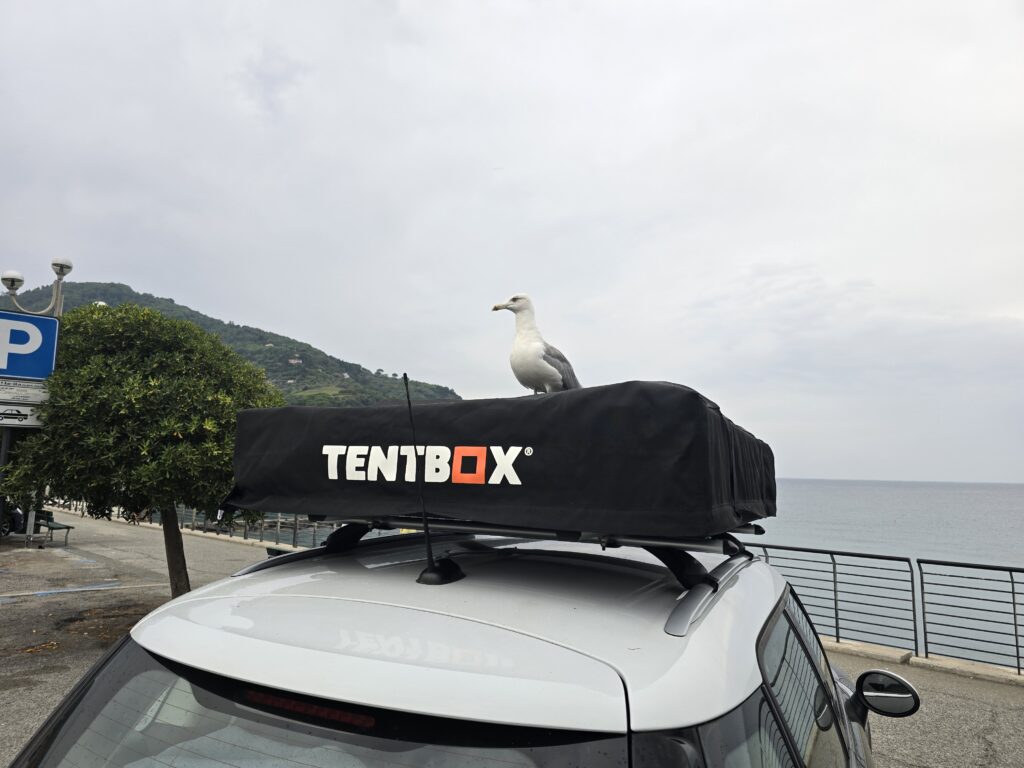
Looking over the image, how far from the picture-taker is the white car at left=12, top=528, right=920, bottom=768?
1103 millimetres

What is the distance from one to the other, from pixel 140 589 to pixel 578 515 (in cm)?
1024

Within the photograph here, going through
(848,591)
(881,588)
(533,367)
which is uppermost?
(533,367)

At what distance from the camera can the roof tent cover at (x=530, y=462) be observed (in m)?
1.55

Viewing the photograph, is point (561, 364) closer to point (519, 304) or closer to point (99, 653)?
point (519, 304)

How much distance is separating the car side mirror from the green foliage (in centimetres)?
558

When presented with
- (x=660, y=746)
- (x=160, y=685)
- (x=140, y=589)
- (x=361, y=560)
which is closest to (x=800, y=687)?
(x=660, y=746)

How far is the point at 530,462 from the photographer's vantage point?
1.72 metres

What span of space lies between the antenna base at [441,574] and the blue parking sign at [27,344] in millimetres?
6678

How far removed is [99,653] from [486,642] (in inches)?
268

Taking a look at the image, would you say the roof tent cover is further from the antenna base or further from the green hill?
the green hill

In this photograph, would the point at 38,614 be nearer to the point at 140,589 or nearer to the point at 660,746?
the point at 140,589

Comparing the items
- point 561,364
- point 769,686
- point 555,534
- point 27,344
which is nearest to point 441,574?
point 555,534

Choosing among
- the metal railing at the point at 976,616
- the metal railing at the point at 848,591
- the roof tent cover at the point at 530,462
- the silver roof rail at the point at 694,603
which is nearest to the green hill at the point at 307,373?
the roof tent cover at the point at 530,462

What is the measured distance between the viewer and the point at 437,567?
66.4 inches
